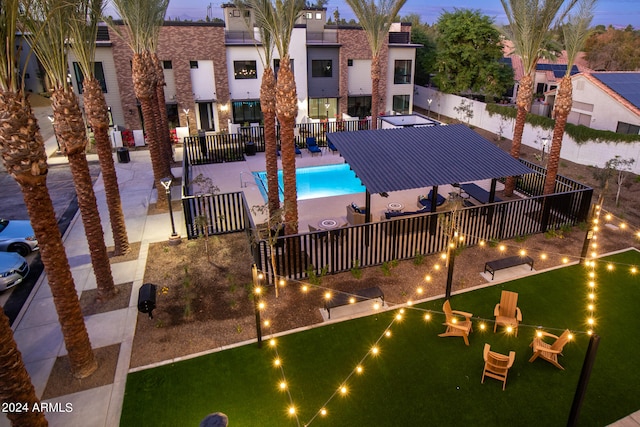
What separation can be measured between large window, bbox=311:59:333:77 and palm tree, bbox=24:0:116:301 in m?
27.8

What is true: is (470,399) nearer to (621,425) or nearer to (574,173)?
(621,425)

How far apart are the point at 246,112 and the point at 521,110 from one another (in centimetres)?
2284

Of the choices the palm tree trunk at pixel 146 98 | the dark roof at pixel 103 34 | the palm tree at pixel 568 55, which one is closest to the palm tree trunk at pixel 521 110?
the palm tree at pixel 568 55

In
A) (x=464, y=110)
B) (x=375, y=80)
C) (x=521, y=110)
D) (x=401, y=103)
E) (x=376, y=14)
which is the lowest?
(x=464, y=110)

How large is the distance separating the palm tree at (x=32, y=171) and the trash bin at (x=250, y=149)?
1901 cm

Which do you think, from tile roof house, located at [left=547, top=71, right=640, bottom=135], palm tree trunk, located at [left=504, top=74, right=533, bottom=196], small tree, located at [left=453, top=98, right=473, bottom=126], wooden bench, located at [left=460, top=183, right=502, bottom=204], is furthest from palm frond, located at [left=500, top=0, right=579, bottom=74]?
small tree, located at [left=453, top=98, right=473, bottom=126]

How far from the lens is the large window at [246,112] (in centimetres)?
3488

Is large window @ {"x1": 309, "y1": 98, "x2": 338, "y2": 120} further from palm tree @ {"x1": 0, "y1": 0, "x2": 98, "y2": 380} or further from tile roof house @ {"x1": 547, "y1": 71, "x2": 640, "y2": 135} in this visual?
palm tree @ {"x1": 0, "y1": 0, "x2": 98, "y2": 380}

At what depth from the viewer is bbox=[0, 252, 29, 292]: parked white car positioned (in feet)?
42.8

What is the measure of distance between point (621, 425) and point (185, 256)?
12.8 metres

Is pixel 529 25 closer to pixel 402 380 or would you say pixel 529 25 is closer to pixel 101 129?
pixel 402 380

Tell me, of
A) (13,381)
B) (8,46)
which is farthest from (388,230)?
(8,46)

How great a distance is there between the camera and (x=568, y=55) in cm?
1639

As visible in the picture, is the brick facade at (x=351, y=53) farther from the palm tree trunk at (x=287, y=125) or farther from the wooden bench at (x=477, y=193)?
the palm tree trunk at (x=287, y=125)
